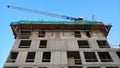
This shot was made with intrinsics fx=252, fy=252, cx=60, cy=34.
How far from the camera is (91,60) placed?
39125 millimetres

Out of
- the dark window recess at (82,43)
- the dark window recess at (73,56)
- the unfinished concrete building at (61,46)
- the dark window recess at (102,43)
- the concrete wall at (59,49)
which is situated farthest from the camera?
the dark window recess at (82,43)

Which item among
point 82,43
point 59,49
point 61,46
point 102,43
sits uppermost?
point 82,43

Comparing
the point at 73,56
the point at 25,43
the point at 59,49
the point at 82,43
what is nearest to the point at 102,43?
the point at 82,43

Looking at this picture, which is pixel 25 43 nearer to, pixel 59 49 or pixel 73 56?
pixel 59 49

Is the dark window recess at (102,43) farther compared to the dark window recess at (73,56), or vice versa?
the dark window recess at (102,43)

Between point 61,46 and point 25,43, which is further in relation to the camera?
point 25,43

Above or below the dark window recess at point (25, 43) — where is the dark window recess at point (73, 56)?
below

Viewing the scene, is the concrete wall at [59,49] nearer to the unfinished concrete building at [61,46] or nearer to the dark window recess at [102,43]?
the unfinished concrete building at [61,46]

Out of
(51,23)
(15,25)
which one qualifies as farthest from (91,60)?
(15,25)

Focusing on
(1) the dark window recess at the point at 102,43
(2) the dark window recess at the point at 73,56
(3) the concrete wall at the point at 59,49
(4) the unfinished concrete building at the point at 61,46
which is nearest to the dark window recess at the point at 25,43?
(4) the unfinished concrete building at the point at 61,46

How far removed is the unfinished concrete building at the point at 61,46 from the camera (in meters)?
37.3

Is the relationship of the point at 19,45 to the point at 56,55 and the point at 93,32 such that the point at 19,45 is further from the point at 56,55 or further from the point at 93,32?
the point at 93,32

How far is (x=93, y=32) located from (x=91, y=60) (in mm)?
9732

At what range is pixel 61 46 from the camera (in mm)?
41844
